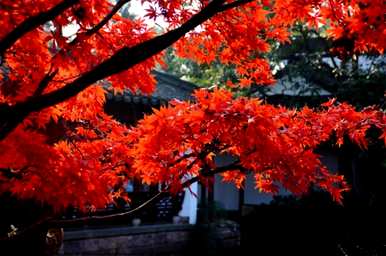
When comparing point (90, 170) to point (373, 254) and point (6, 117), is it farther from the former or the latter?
point (373, 254)

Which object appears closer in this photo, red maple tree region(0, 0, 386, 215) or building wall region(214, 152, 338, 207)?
red maple tree region(0, 0, 386, 215)

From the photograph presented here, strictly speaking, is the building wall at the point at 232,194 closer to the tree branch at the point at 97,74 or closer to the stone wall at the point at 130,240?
the stone wall at the point at 130,240

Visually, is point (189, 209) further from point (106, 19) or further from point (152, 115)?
point (106, 19)

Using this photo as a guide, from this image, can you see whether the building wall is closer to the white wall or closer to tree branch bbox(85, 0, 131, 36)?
the white wall

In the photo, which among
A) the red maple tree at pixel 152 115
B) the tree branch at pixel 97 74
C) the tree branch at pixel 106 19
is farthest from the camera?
the tree branch at pixel 106 19

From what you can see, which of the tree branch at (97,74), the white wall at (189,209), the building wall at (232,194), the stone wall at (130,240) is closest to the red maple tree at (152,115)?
the tree branch at (97,74)

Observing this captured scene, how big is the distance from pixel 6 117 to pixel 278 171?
246cm

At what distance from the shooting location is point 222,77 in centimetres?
1725

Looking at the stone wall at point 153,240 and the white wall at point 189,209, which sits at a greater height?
the white wall at point 189,209

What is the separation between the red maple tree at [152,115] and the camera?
11.3 feet

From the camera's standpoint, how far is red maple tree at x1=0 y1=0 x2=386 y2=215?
3.45 m

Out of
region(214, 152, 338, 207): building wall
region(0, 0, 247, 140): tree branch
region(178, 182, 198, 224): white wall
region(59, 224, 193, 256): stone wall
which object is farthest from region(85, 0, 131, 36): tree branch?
region(214, 152, 338, 207): building wall

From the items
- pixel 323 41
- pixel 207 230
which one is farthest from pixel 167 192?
pixel 323 41

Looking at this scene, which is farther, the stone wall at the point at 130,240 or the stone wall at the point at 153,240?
the stone wall at the point at 153,240
